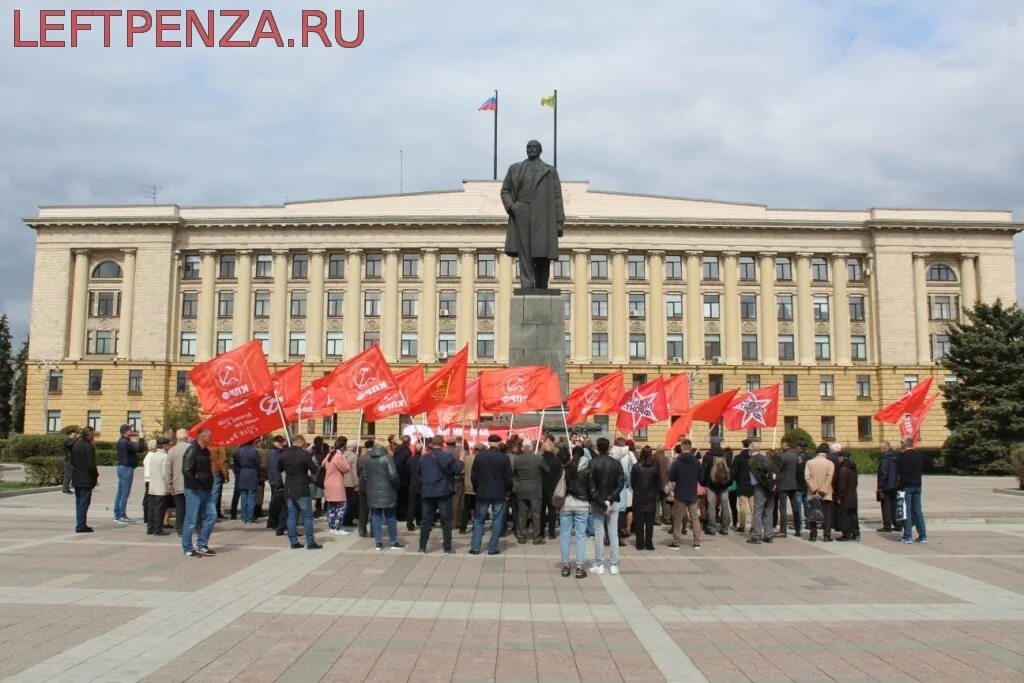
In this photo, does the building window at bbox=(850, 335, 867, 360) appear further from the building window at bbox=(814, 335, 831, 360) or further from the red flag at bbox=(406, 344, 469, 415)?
the red flag at bbox=(406, 344, 469, 415)

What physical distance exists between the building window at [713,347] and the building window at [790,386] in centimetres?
529

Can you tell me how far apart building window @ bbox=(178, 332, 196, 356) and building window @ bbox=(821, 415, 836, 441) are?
4978 cm

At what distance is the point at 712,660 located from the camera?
721 cm

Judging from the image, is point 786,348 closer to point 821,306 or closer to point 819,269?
point 821,306

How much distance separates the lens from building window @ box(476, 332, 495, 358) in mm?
64562

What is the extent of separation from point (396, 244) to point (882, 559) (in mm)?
56101

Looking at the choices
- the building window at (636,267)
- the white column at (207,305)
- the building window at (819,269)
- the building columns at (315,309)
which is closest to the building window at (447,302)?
the building columns at (315,309)

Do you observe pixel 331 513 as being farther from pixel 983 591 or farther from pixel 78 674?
pixel 983 591

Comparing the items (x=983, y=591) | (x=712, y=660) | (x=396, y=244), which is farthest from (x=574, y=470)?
(x=396, y=244)

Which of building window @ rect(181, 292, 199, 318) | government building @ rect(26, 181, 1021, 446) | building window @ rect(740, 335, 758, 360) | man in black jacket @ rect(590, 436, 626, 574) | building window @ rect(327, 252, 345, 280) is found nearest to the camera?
man in black jacket @ rect(590, 436, 626, 574)

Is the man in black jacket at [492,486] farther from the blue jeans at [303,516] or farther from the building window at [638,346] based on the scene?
the building window at [638,346]

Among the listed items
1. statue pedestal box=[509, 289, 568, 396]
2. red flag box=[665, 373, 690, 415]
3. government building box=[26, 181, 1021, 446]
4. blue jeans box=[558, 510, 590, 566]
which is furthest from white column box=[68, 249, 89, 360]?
blue jeans box=[558, 510, 590, 566]

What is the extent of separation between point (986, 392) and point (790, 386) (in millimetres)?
18256

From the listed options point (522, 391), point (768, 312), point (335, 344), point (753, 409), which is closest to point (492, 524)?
point (522, 391)
